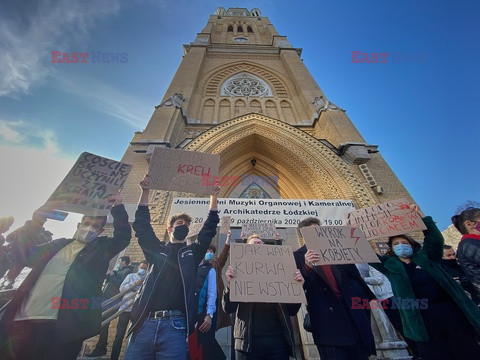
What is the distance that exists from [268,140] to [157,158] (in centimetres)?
660

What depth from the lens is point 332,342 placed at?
192 centimetres

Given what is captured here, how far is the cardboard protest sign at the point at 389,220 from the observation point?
2.80 meters

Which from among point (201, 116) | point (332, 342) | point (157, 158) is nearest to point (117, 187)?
point (157, 158)

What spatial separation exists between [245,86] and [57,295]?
13899 millimetres

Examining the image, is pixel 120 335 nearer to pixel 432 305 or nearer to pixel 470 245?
pixel 432 305

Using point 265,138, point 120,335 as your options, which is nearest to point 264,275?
point 120,335

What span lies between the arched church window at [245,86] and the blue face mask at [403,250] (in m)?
12.1

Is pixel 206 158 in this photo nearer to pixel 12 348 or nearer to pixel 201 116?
pixel 12 348

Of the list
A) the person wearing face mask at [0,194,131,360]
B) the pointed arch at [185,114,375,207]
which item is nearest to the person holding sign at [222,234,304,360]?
the person wearing face mask at [0,194,131,360]

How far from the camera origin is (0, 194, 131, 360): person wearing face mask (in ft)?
5.39

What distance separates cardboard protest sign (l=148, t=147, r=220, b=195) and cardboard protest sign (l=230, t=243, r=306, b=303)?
91 centimetres

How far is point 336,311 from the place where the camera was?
2.09 m

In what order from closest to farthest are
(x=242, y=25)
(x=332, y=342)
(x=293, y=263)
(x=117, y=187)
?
(x=332, y=342) → (x=293, y=263) → (x=117, y=187) → (x=242, y=25)

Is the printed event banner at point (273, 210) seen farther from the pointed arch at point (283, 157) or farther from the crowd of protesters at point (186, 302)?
the crowd of protesters at point (186, 302)
